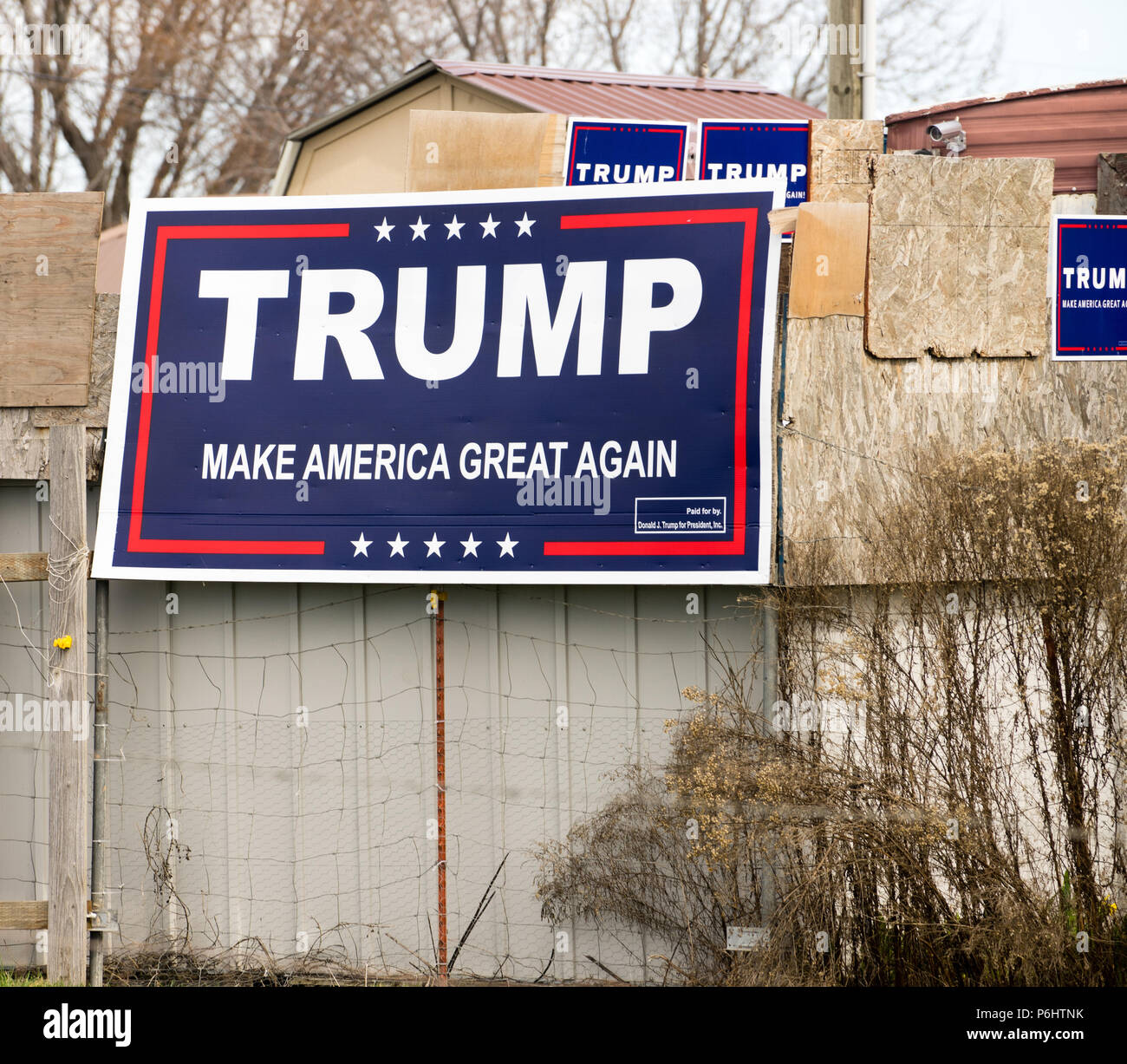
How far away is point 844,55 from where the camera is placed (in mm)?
9320

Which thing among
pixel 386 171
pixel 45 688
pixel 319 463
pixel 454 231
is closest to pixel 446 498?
pixel 319 463

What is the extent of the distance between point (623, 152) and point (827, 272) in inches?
91.9

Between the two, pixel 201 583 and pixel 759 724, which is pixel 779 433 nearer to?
pixel 759 724

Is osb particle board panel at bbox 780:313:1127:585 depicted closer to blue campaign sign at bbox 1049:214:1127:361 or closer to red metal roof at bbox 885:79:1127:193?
blue campaign sign at bbox 1049:214:1127:361

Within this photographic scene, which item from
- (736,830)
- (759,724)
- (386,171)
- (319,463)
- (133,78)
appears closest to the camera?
(736,830)

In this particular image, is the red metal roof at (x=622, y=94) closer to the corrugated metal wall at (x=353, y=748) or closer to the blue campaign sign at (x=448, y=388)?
the blue campaign sign at (x=448, y=388)

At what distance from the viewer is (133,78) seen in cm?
2489

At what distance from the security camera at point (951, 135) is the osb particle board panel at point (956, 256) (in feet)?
9.99

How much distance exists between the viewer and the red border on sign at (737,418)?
588 cm

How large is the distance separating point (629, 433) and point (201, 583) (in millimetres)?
2548

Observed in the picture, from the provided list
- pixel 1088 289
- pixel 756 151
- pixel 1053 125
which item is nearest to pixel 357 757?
pixel 1088 289

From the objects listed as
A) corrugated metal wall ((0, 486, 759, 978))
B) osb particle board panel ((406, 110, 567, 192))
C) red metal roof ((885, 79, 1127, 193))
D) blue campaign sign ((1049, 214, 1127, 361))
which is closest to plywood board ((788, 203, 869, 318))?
blue campaign sign ((1049, 214, 1127, 361))

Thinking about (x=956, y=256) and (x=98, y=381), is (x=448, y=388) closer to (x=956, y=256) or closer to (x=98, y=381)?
(x=98, y=381)

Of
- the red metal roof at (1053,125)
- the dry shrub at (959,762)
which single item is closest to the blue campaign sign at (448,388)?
the dry shrub at (959,762)
